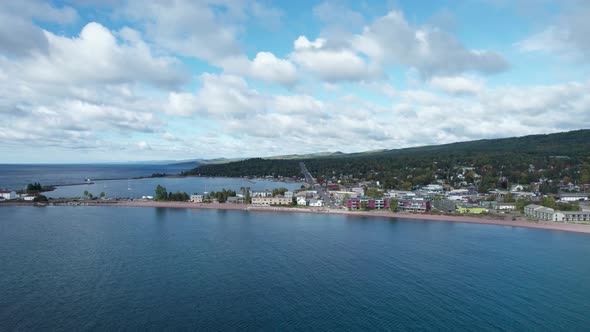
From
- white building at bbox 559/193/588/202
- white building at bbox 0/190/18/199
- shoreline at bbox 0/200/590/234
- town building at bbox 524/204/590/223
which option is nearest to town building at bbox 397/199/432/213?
shoreline at bbox 0/200/590/234

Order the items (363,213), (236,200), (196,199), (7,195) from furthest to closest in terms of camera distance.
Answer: (196,199)
(236,200)
(7,195)
(363,213)

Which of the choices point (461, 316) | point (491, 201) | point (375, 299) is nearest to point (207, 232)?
point (375, 299)

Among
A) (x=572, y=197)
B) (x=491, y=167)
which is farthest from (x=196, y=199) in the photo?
(x=491, y=167)

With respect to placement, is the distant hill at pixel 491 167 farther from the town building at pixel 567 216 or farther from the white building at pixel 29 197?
the white building at pixel 29 197

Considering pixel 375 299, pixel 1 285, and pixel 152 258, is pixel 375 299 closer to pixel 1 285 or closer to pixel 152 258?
pixel 152 258

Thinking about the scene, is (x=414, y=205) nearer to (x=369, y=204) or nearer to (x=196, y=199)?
(x=369, y=204)

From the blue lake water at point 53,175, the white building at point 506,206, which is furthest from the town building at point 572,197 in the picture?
the blue lake water at point 53,175
